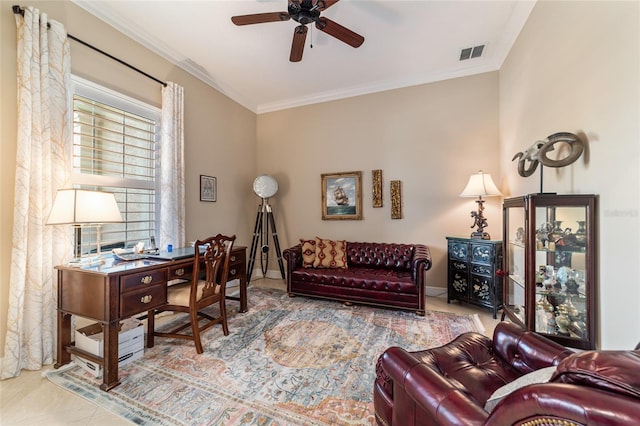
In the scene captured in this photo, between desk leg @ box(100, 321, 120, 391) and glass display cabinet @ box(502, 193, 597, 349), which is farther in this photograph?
desk leg @ box(100, 321, 120, 391)

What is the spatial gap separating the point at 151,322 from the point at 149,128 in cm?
223

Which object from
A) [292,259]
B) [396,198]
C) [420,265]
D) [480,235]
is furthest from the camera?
[396,198]

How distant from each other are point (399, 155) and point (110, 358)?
403 centimetres

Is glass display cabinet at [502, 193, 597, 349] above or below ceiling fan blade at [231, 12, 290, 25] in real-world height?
below

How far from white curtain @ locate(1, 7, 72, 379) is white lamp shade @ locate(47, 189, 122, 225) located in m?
0.27

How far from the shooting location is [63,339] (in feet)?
6.84

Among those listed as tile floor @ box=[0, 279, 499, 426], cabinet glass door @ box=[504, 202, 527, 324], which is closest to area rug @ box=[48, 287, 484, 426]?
tile floor @ box=[0, 279, 499, 426]

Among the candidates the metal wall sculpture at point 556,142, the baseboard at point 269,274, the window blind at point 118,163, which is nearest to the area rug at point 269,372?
the window blind at point 118,163

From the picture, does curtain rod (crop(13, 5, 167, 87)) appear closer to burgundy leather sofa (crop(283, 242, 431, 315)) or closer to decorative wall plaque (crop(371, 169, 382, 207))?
burgundy leather sofa (crop(283, 242, 431, 315))

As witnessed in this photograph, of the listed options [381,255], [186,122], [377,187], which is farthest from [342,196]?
[186,122]

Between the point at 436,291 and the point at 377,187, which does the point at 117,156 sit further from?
the point at 436,291

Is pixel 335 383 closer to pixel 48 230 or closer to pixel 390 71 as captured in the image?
pixel 48 230

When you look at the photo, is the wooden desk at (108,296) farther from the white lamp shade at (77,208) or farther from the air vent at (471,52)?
the air vent at (471,52)

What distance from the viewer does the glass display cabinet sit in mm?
1716
